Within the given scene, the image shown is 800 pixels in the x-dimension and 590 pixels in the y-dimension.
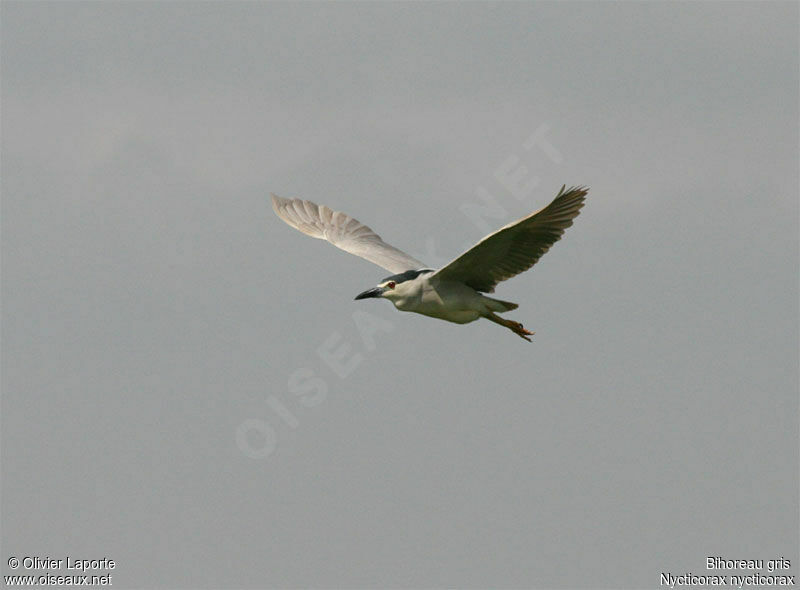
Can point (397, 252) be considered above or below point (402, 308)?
above

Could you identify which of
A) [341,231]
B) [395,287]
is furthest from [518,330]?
[341,231]

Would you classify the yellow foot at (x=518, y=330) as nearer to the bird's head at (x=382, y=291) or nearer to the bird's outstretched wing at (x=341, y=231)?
the bird's head at (x=382, y=291)

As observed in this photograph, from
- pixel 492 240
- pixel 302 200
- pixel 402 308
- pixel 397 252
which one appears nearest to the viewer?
pixel 492 240

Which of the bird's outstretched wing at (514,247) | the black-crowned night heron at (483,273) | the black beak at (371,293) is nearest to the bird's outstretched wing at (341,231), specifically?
the black beak at (371,293)

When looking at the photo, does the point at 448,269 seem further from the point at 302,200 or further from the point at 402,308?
the point at 302,200

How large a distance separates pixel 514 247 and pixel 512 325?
57.5 inches

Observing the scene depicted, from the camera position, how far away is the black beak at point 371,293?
19.1 meters

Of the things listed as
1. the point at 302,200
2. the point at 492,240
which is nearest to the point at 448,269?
the point at 492,240

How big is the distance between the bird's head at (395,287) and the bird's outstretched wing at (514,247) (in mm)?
508

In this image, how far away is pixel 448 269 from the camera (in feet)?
59.9

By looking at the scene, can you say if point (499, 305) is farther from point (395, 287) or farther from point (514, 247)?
point (395, 287)

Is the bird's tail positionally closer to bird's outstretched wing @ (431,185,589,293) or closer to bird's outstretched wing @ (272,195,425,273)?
bird's outstretched wing @ (431,185,589,293)

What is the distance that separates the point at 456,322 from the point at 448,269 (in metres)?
1.16

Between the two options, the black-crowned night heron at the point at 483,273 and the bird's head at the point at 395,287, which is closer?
the black-crowned night heron at the point at 483,273
